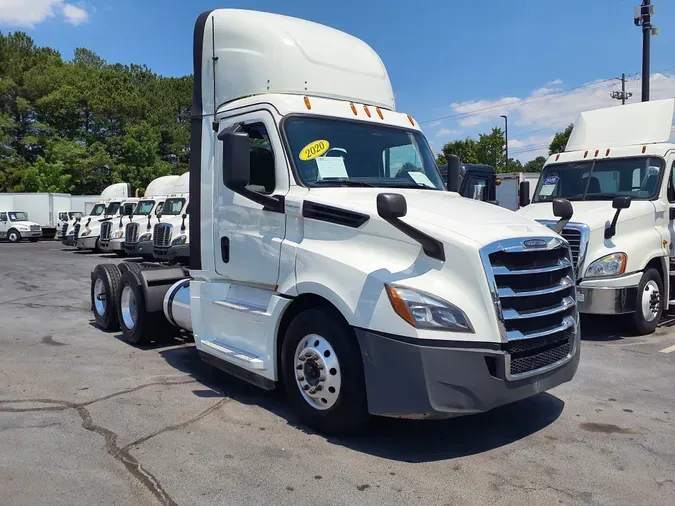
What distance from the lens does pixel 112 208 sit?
24031 mm

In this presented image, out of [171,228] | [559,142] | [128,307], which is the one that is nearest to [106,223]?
[171,228]

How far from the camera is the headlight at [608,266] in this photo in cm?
795

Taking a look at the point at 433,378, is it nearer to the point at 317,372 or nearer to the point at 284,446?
the point at 317,372

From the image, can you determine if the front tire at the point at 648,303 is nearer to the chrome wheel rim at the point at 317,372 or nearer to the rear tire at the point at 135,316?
the chrome wheel rim at the point at 317,372

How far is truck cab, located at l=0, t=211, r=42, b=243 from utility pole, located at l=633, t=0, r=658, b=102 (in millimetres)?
31839

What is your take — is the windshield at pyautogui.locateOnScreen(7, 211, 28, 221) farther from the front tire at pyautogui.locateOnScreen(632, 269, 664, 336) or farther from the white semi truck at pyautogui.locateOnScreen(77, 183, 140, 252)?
the front tire at pyautogui.locateOnScreen(632, 269, 664, 336)

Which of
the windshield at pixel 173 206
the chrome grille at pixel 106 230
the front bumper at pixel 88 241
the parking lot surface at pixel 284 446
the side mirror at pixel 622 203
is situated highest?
the windshield at pixel 173 206

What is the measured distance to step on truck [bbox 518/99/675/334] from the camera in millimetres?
7961

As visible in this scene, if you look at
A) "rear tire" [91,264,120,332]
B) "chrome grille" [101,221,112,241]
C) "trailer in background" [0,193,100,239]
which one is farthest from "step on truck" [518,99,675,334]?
"trailer in background" [0,193,100,239]

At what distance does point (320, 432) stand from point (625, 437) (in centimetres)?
236

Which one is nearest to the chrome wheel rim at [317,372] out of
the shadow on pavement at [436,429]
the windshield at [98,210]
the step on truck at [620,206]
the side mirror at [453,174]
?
the shadow on pavement at [436,429]

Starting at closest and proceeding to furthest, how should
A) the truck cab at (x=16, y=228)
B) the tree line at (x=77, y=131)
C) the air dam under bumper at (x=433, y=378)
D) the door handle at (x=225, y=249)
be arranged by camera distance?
the air dam under bumper at (x=433, y=378) → the door handle at (x=225, y=249) → the truck cab at (x=16, y=228) → the tree line at (x=77, y=131)

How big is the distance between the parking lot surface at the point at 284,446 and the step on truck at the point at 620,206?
1.61m

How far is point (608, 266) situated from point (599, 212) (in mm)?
900
